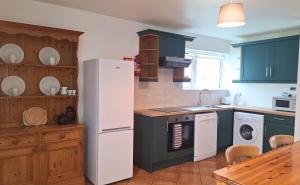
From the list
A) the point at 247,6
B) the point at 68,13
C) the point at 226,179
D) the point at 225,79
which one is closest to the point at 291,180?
the point at 226,179

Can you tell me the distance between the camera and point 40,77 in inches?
116

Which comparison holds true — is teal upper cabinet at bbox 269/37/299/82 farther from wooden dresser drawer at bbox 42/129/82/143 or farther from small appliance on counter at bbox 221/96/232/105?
wooden dresser drawer at bbox 42/129/82/143

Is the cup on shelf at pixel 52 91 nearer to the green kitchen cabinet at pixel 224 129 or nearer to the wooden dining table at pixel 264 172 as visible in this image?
the wooden dining table at pixel 264 172

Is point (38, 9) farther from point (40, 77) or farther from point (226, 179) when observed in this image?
point (226, 179)

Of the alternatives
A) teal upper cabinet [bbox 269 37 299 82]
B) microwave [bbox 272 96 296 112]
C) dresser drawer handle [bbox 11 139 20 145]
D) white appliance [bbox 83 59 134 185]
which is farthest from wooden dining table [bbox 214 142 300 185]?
teal upper cabinet [bbox 269 37 299 82]

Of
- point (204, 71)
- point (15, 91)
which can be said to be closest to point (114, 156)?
point (15, 91)

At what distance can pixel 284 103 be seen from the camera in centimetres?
389

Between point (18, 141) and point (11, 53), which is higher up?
point (11, 53)

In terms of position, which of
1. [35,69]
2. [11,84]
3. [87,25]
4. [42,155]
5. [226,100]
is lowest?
[42,155]

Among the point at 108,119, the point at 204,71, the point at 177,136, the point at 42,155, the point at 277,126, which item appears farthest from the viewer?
the point at 204,71

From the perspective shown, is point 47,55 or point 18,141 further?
point 47,55

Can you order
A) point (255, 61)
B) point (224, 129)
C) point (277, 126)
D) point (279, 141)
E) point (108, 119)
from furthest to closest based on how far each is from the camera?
point (255, 61), point (224, 129), point (277, 126), point (108, 119), point (279, 141)

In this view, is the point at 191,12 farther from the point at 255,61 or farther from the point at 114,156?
the point at 114,156

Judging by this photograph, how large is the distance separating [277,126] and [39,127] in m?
3.64
